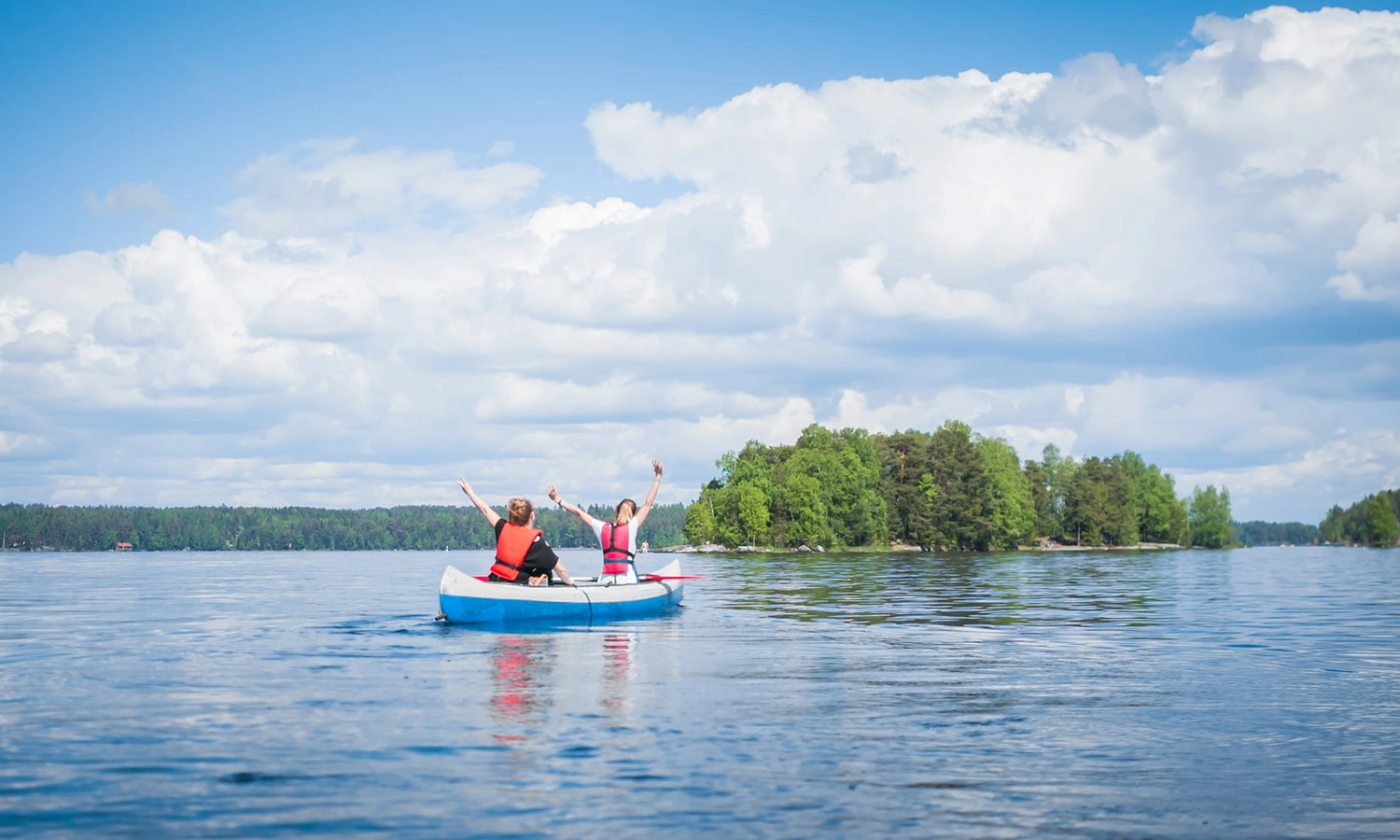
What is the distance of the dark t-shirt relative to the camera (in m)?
24.8

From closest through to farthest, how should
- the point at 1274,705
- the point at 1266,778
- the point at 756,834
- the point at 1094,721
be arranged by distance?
the point at 756,834 < the point at 1266,778 < the point at 1094,721 < the point at 1274,705

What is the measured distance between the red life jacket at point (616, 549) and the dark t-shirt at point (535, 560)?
4234 mm

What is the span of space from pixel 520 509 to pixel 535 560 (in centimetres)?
136

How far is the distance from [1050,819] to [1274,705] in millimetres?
7292

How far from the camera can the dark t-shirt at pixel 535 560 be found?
24828 millimetres

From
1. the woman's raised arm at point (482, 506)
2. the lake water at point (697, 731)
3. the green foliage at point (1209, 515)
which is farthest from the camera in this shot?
the green foliage at point (1209, 515)

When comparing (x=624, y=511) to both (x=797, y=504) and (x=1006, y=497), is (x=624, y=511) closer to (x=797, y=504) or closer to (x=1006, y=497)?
(x=797, y=504)

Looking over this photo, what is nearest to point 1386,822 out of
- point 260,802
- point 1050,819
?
point 1050,819

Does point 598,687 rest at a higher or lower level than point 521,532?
lower

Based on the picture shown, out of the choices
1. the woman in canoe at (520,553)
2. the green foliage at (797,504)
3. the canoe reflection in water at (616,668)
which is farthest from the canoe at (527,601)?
the green foliage at (797,504)

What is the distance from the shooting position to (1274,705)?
14.6m

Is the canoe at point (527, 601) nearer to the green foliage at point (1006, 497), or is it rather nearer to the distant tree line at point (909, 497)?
the distant tree line at point (909, 497)

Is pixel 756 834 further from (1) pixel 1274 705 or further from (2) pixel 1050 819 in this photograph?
(1) pixel 1274 705

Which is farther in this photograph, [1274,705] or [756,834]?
[1274,705]
